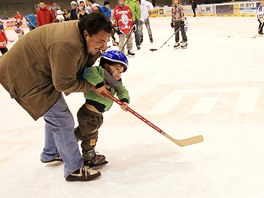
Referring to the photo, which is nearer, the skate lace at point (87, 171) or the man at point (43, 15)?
the skate lace at point (87, 171)

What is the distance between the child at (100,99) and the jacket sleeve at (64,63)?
0.80 ft

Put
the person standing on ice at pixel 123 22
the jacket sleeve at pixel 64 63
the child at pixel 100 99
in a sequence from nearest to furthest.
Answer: the jacket sleeve at pixel 64 63 → the child at pixel 100 99 → the person standing on ice at pixel 123 22

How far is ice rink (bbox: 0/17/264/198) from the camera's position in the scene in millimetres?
2299

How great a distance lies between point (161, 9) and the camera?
68.6 feet

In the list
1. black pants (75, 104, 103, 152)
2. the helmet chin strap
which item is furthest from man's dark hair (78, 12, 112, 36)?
black pants (75, 104, 103, 152)

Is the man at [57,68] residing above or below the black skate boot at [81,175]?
above

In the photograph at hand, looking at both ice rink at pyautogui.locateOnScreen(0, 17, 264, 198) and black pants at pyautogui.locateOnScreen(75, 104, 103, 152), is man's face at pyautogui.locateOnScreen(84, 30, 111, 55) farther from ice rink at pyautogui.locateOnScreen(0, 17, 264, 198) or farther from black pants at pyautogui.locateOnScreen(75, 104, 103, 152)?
ice rink at pyautogui.locateOnScreen(0, 17, 264, 198)

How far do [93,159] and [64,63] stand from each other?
95cm

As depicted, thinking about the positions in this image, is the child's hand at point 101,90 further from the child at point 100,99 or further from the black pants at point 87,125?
the black pants at point 87,125

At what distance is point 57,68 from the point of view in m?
1.93

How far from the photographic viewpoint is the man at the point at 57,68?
1938 mm

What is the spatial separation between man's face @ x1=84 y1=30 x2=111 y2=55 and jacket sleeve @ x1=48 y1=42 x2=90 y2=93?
7 centimetres

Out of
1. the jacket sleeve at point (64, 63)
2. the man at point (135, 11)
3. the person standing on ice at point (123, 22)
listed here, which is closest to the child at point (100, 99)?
the jacket sleeve at point (64, 63)

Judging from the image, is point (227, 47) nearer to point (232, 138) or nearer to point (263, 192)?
point (232, 138)
